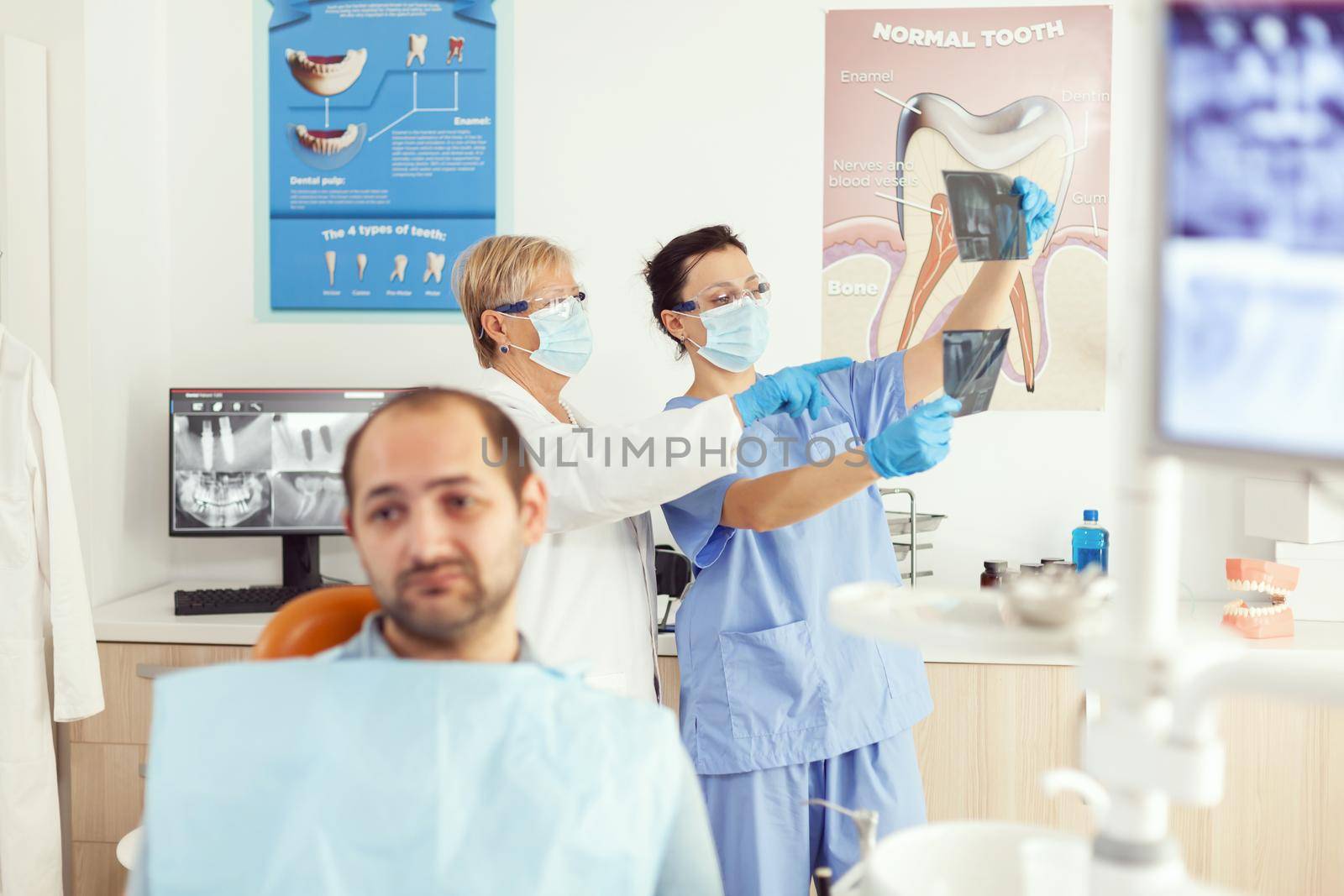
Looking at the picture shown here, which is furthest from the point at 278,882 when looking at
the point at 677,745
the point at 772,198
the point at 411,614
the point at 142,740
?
the point at 772,198

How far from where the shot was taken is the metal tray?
2717 millimetres

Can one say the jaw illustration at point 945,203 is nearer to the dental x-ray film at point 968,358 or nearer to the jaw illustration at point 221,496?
the dental x-ray film at point 968,358

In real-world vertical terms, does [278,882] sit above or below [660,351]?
below

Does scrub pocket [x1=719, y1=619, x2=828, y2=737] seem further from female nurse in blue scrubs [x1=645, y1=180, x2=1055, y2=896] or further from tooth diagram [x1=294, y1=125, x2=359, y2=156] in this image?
tooth diagram [x1=294, y1=125, x2=359, y2=156]

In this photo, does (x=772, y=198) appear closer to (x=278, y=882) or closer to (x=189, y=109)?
(x=189, y=109)

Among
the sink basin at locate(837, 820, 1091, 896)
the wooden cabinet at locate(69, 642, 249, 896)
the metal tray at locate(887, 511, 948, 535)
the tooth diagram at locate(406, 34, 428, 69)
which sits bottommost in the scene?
the wooden cabinet at locate(69, 642, 249, 896)

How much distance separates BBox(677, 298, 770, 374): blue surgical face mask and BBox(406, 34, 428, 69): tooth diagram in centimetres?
143

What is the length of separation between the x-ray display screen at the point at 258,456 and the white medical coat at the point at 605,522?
100 centimetres

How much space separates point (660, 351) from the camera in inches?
115

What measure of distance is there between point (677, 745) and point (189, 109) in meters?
2.58

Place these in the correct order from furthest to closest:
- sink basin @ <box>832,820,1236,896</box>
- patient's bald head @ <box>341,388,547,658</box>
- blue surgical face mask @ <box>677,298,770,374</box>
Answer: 1. blue surgical face mask @ <box>677,298,770,374</box>
2. patient's bald head @ <box>341,388,547,658</box>
3. sink basin @ <box>832,820,1236,896</box>

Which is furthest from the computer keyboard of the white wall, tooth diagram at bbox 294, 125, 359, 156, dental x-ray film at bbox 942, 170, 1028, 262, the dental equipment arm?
dental x-ray film at bbox 942, 170, 1028, 262

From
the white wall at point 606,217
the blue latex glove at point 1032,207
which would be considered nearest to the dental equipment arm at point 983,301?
the blue latex glove at point 1032,207

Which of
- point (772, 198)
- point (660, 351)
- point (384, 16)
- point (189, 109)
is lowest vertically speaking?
point (660, 351)
